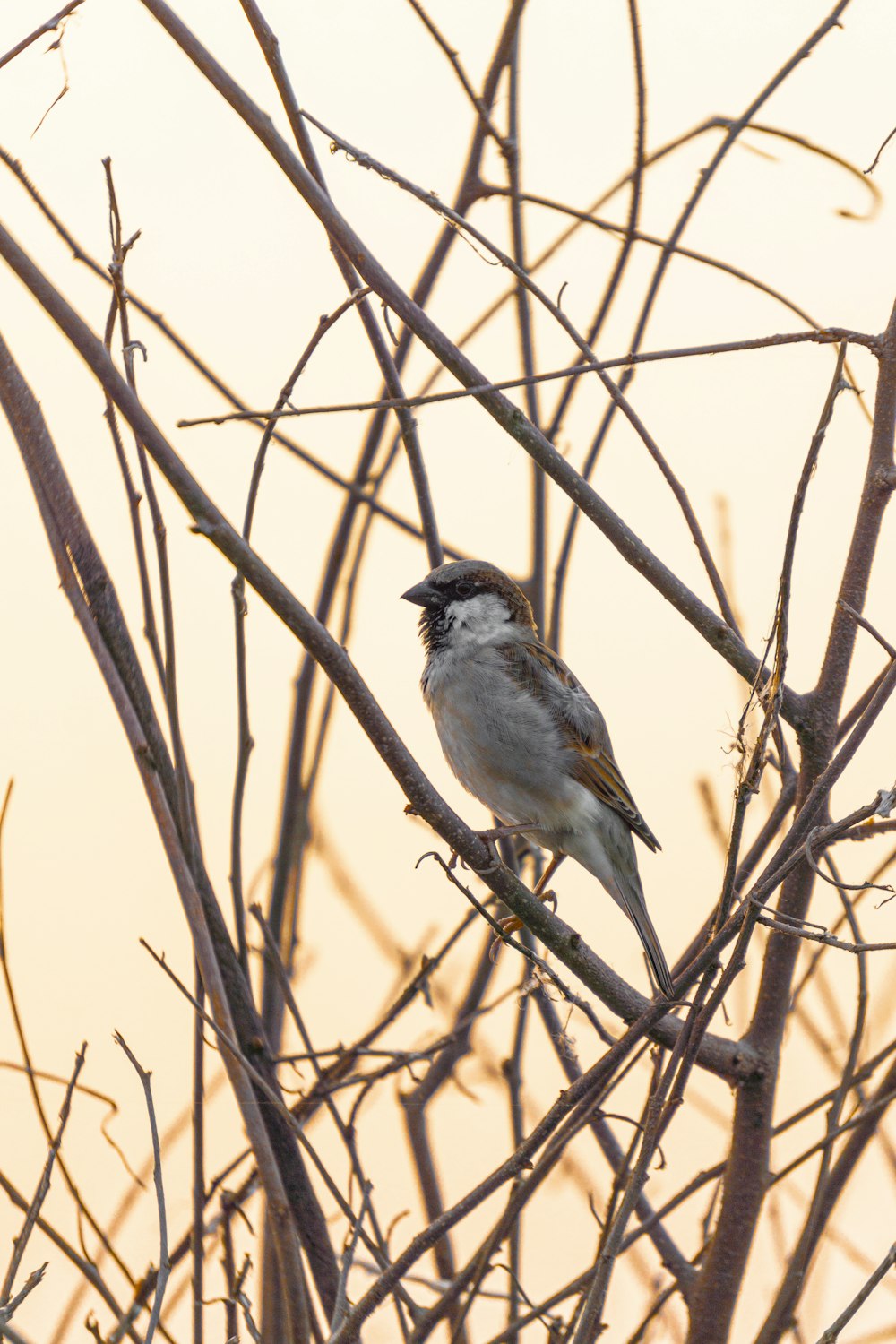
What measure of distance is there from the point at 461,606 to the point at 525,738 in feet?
1.37

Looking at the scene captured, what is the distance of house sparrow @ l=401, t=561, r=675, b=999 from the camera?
11.0 feet

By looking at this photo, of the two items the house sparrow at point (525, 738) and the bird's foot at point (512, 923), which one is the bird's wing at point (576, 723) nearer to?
the house sparrow at point (525, 738)

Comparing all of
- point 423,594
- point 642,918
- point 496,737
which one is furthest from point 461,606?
point 642,918

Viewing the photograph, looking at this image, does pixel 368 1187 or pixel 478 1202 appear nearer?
pixel 478 1202

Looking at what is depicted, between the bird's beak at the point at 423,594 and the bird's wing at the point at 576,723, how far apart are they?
230mm

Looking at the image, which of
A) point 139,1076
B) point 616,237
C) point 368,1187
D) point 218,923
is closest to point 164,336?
point 616,237

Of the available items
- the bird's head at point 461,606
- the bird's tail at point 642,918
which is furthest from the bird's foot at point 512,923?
the bird's head at point 461,606

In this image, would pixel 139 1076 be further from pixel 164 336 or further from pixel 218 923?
pixel 164 336

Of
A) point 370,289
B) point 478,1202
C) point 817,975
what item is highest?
point 370,289

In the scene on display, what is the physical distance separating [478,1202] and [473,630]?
2.10 metres

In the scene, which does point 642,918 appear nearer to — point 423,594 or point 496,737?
point 496,737

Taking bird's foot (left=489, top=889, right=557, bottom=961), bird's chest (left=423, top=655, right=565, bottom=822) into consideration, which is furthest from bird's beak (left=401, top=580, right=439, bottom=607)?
bird's foot (left=489, top=889, right=557, bottom=961)

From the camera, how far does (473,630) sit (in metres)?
3.53

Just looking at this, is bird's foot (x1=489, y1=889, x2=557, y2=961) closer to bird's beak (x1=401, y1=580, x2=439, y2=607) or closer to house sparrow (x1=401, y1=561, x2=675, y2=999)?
house sparrow (x1=401, y1=561, x2=675, y2=999)
